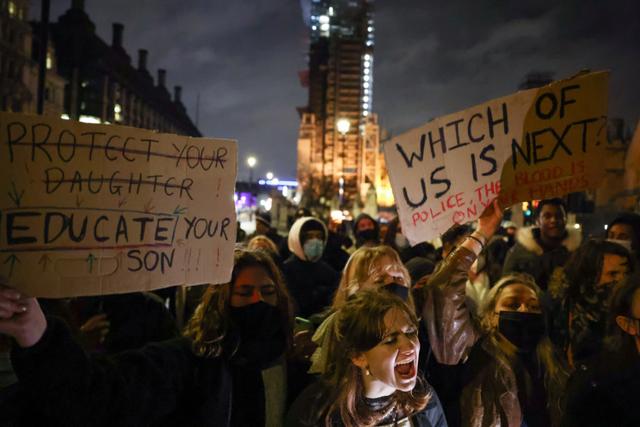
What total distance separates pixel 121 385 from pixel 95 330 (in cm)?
80

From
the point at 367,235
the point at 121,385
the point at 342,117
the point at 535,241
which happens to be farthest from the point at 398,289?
the point at 342,117

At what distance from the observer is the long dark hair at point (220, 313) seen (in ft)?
7.36

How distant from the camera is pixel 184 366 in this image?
83.0 inches

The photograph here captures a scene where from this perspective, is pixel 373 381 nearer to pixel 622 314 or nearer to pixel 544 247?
pixel 622 314

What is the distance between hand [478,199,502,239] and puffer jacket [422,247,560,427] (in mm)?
269

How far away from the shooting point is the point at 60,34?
56344mm

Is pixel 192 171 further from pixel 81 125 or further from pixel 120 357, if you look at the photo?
pixel 120 357

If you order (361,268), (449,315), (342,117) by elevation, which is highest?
(342,117)

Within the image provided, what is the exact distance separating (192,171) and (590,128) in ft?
6.77

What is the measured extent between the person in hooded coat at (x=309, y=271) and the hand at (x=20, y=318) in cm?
329

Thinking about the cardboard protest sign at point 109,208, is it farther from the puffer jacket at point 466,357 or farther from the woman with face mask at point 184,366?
the puffer jacket at point 466,357

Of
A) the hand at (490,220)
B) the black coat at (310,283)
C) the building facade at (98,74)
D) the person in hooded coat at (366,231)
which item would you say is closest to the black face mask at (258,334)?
the hand at (490,220)

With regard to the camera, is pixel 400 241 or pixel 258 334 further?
pixel 400 241

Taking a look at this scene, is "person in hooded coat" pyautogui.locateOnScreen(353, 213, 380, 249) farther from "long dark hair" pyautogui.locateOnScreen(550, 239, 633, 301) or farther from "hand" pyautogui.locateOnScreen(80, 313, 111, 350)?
"hand" pyautogui.locateOnScreen(80, 313, 111, 350)
